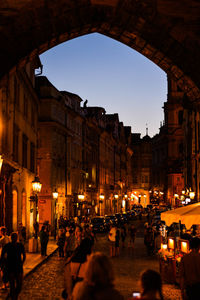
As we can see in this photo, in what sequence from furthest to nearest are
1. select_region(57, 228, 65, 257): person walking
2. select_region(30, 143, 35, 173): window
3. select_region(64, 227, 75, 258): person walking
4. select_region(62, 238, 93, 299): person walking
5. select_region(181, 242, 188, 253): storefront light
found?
select_region(30, 143, 35, 173): window, select_region(57, 228, 65, 257): person walking, select_region(64, 227, 75, 258): person walking, select_region(181, 242, 188, 253): storefront light, select_region(62, 238, 93, 299): person walking

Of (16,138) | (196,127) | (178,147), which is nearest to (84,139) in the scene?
(178,147)

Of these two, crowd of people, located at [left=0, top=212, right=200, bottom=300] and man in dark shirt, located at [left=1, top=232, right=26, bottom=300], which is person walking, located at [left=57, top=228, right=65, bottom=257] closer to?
crowd of people, located at [left=0, top=212, right=200, bottom=300]

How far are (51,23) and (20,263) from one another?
677 centimetres

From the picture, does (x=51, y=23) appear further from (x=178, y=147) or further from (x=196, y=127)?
(x=178, y=147)

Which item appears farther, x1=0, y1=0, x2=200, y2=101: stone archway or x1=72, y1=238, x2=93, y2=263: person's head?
x1=0, y1=0, x2=200, y2=101: stone archway

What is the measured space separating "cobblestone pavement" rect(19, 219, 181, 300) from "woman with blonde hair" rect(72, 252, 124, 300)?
859 centimetres

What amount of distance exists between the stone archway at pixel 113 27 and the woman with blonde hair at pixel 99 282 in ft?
31.4

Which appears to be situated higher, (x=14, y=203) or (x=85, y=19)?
(x=85, y=19)

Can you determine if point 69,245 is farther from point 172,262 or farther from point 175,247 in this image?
point 172,262

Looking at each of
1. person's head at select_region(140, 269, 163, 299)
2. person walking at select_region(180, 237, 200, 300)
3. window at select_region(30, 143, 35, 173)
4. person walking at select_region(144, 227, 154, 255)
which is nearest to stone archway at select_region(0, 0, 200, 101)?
person walking at select_region(180, 237, 200, 300)

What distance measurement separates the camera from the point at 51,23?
14.2 meters

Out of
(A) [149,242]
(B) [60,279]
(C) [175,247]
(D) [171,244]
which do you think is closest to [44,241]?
(A) [149,242]

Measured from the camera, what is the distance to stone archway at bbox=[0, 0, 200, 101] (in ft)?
44.2

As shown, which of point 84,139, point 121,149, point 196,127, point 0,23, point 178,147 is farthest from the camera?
point 121,149
